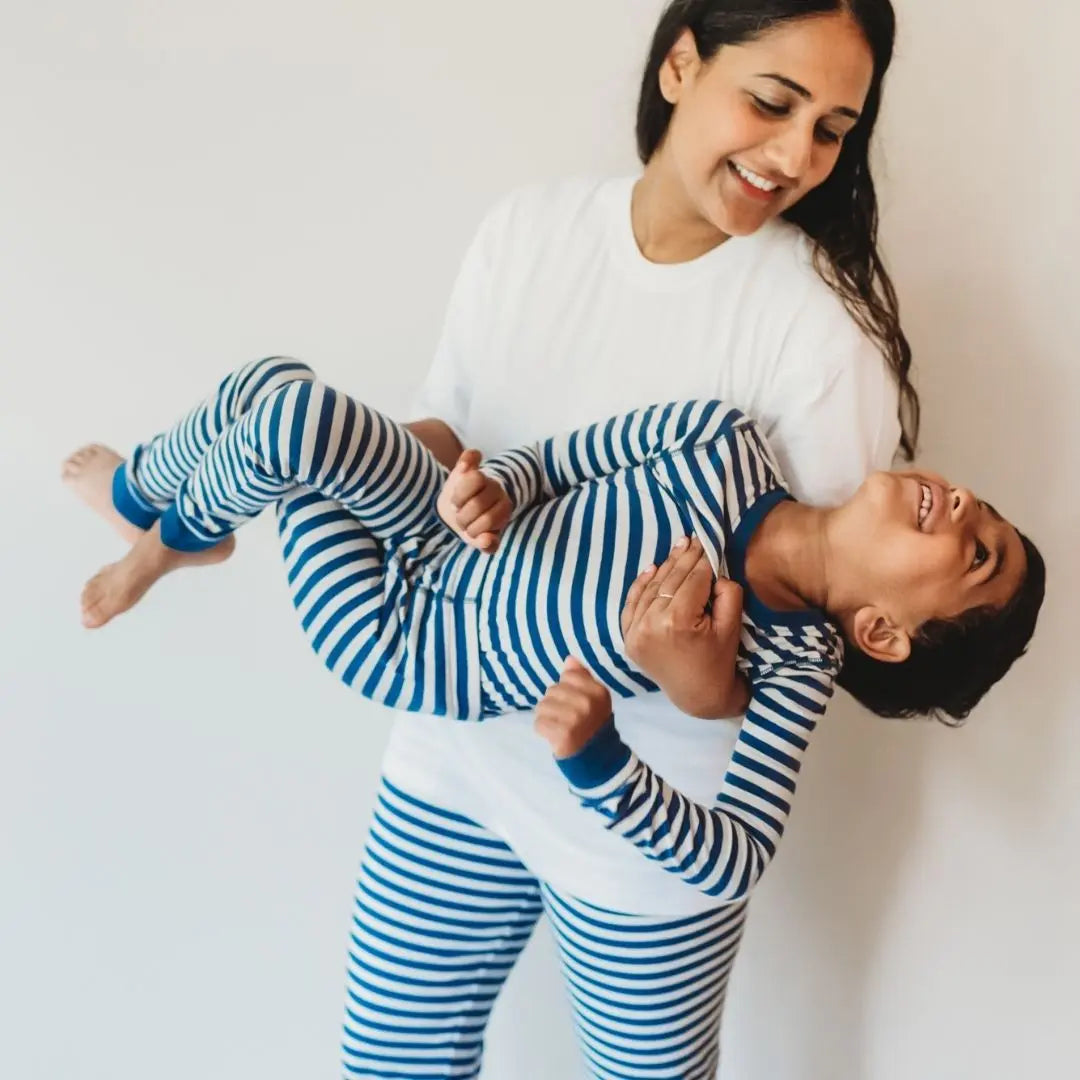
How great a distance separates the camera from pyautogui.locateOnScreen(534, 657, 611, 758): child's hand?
0.82m

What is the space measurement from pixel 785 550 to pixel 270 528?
675 mm

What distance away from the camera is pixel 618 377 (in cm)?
109

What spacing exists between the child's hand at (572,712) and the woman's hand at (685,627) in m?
0.08

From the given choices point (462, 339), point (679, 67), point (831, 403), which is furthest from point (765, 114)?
point (462, 339)

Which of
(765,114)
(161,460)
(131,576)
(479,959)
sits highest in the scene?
(765,114)

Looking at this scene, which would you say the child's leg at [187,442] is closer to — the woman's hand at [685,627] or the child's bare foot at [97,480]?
the child's bare foot at [97,480]

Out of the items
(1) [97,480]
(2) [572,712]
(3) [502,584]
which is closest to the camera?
(2) [572,712]

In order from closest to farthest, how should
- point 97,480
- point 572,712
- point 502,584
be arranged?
point 572,712 → point 502,584 → point 97,480

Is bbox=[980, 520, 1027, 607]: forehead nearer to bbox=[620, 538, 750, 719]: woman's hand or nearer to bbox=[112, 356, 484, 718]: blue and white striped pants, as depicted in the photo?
bbox=[620, 538, 750, 719]: woman's hand

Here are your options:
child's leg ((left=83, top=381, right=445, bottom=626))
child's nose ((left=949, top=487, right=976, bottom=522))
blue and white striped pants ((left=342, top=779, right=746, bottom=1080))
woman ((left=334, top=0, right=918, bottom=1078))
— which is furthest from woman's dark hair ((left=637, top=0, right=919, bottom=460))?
blue and white striped pants ((left=342, top=779, right=746, bottom=1080))

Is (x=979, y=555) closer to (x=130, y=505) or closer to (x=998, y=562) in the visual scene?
(x=998, y=562)

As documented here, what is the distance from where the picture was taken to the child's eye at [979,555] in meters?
1.04

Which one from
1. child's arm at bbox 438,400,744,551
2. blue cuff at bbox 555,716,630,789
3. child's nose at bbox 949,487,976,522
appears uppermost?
child's arm at bbox 438,400,744,551

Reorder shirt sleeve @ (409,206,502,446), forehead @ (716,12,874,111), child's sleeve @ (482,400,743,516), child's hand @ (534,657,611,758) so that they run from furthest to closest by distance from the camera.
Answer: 1. shirt sleeve @ (409,206,502,446)
2. child's sleeve @ (482,400,743,516)
3. forehead @ (716,12,874,111)
4. child's hand @ (534,657,611,758)
